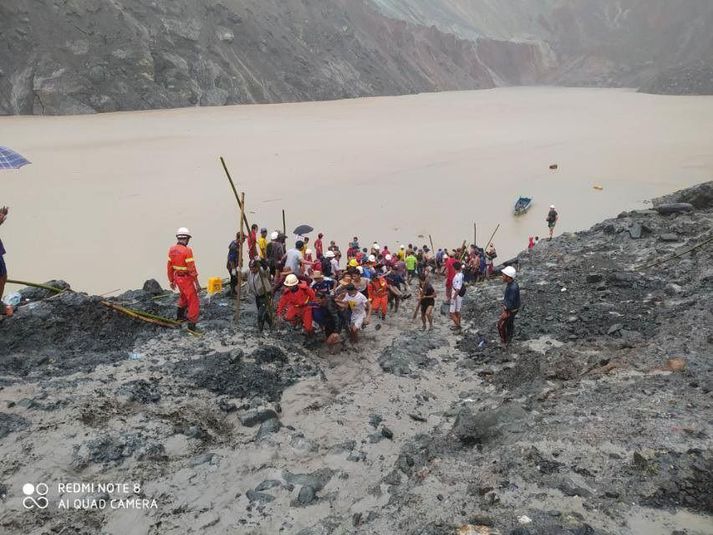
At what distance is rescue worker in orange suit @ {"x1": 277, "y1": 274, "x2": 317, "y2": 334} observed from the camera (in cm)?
736

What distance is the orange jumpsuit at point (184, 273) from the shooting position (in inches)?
272

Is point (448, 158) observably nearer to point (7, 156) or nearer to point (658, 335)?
point (658, 335)

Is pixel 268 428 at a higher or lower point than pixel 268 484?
higher

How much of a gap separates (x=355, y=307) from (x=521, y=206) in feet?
46.1

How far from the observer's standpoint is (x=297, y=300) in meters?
7.46

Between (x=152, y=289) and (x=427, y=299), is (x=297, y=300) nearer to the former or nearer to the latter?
(x=427, y=299)

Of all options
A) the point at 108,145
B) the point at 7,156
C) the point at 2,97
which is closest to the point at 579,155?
the point at 108,145

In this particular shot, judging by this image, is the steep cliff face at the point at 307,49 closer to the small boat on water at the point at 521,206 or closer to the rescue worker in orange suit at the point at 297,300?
the small boat on water at the point at 521,206

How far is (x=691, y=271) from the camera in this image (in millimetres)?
9672

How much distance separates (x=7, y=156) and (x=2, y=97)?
41.7 m

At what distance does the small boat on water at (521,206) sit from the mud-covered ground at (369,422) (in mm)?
10981

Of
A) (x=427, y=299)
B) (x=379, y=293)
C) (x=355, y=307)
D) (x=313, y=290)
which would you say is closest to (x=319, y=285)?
(x=313, y=290)

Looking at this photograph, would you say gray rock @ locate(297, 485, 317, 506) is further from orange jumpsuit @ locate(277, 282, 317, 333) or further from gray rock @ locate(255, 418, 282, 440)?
orange jumpsuit @ locate(277, 282, 317, 333)

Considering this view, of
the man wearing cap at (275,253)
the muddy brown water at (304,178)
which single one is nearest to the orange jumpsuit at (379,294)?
the man wearing cap at (275,253)
